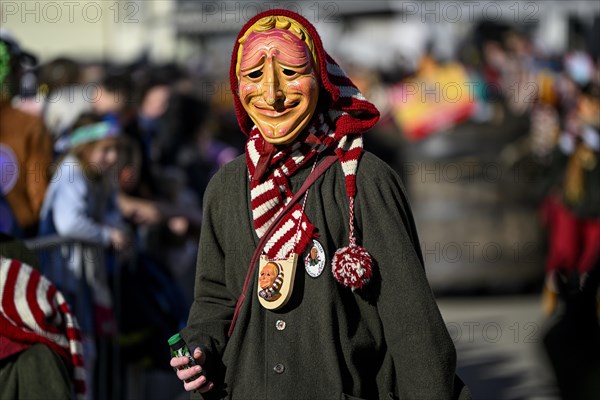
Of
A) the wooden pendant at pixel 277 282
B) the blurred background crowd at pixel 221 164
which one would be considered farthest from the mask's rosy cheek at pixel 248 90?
the blurred background crowd at pixel 221 164

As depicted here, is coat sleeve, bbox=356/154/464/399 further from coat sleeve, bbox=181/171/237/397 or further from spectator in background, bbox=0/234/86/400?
spectator in background, bbox=0/234/86/400

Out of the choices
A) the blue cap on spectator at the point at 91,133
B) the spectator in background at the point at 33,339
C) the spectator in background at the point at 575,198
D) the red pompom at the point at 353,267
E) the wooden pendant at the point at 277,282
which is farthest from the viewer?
the spectator in background at the point at 575,198

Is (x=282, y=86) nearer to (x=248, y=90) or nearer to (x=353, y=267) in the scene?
(x=248, y=90)

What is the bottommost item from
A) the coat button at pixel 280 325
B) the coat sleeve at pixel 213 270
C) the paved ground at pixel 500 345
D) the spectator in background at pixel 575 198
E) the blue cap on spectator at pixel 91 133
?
the paved ground at pixel 500 345

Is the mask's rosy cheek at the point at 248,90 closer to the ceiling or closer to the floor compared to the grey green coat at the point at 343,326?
closer to the ceiling

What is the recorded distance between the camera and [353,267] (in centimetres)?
358

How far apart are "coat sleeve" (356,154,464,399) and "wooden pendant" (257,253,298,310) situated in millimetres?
214

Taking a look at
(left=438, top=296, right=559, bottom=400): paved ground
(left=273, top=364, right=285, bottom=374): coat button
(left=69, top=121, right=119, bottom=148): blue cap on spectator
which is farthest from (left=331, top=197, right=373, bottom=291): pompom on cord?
(left=438, top=296, right=559, bottom=400): paved ground

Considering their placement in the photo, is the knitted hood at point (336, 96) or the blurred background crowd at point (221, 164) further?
the blurred background crowd at point (221, 164)

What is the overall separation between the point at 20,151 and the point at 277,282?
Answer: 11.4 feet

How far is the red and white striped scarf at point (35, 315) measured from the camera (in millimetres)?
4746

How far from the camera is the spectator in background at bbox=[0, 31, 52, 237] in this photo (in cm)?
670

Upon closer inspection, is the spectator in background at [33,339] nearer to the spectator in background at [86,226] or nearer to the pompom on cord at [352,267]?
the spectator in background at [86,226]

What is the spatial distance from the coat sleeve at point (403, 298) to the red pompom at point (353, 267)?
0.08m
